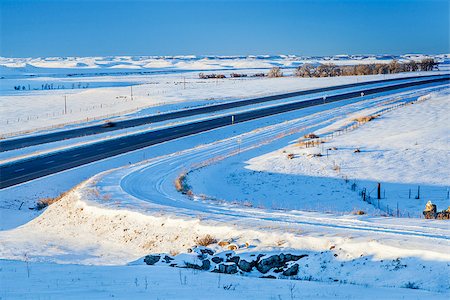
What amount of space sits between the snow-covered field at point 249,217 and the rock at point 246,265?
21 cm

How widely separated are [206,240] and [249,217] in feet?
8.20

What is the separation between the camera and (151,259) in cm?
1437

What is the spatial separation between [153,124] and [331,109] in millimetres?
19915

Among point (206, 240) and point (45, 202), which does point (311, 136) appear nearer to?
point (45, 202)

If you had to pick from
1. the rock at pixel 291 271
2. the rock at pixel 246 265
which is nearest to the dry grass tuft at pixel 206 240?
the rock at pixel 246 265

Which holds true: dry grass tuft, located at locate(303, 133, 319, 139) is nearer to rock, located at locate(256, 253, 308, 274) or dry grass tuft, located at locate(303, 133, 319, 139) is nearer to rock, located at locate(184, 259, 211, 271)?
rock, located at locate(256, 253, 308, 274)

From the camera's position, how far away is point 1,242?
18453 mm

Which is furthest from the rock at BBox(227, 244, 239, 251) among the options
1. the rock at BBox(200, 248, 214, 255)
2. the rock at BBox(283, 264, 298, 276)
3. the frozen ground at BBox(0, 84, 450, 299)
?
the rock at BBox(283, 264, 298, 276)

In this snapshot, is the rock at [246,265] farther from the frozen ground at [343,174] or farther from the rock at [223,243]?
the frozen ground at [343,174]

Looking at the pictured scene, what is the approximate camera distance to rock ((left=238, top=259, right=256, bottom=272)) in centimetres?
1345

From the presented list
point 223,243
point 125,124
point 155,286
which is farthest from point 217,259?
point 125,124

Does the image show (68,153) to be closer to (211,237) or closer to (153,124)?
(153,124)

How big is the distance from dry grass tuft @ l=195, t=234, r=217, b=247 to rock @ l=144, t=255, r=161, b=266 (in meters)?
1.49

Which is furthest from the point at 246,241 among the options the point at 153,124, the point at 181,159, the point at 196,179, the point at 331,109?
the point at 331,109
